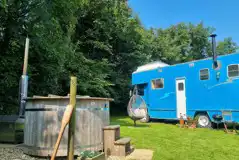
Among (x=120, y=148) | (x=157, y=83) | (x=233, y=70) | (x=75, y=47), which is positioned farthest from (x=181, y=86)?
(x=75, y=47)

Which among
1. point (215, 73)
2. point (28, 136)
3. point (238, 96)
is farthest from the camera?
point (215, 73)

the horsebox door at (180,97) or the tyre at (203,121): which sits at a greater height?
the horsebox door at (180,97)

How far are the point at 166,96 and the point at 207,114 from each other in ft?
7.84

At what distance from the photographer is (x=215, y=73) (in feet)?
35.2

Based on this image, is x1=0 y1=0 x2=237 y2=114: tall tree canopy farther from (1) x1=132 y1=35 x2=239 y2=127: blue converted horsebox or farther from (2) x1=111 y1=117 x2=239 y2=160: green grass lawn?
(2) x1=111 y1=117 x2=239 y2=160: green grass lawn

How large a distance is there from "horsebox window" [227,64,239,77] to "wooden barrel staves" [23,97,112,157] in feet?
21.9

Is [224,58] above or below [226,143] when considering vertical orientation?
above

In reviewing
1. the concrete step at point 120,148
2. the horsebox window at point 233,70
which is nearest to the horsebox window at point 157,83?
the horsebox window at point 233,70

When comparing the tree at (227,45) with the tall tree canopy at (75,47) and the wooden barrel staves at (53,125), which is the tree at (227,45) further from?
the wooden barrel staves at (53,125)

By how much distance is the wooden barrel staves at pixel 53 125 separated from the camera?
5438 mm

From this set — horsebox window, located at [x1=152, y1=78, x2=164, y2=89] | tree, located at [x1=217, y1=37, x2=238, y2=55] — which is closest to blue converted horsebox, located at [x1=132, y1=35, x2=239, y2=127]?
horsebox window, located at [x1=152, y1=78, x2=164, y2=89]

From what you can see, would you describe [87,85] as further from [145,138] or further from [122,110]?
[145,138]

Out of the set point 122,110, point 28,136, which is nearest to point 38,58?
point 28,136

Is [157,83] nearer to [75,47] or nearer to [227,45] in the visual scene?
[75,47]
